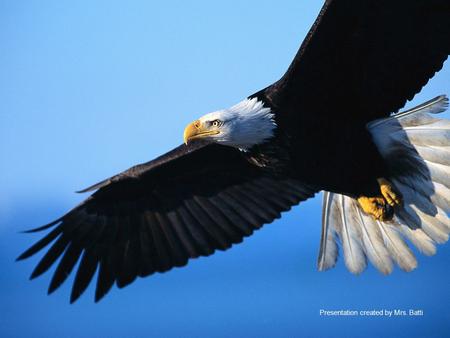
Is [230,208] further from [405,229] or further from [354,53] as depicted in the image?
[354,53]

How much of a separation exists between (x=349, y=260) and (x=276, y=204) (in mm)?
653

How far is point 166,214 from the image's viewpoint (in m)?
5.56

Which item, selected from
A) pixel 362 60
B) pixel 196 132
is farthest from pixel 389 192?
pixel 196 132

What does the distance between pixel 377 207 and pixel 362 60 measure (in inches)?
44.0

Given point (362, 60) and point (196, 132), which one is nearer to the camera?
point (362, 60)

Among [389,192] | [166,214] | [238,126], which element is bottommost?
[389,192]

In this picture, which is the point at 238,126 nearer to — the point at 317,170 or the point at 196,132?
the point at 196,132

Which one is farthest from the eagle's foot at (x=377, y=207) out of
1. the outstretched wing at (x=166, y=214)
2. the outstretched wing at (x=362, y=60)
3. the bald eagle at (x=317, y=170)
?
the outstretched wing at (x=362, y=60)

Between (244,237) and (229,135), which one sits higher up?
(229,135)

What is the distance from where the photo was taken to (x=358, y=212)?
5590 millimetres

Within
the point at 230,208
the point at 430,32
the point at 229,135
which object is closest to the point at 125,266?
the point at 230,208

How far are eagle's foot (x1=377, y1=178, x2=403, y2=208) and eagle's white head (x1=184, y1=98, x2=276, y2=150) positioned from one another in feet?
2.91

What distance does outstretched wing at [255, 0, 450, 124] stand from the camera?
430 centimetres

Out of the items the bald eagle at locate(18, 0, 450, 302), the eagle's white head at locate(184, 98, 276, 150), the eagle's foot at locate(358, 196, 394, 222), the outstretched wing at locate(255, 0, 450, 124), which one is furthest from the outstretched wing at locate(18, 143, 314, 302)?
the outstretched wing at locate(255, 0, 450, 124)
